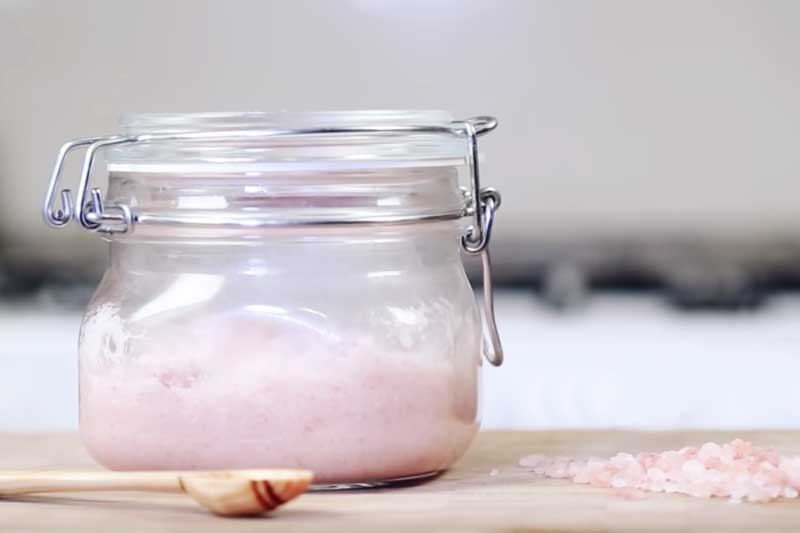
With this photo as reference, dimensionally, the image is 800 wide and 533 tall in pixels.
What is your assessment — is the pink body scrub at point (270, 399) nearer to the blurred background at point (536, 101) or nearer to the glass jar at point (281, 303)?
the glass jar at point (281, 303)

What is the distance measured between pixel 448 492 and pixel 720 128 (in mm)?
1185

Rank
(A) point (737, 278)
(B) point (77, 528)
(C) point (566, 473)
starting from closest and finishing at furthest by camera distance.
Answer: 1. (B) point (77, 528)
2. (C) point (566, 473)
3. (A) point (737, 278)

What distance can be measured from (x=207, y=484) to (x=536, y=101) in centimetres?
122

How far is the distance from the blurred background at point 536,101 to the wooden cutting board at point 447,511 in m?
1.05

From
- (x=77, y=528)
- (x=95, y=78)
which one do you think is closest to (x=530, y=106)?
(x=95, y=78)

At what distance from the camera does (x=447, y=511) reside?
601mm

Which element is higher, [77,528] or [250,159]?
[250,159]

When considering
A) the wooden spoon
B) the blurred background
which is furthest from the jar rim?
the blurred background

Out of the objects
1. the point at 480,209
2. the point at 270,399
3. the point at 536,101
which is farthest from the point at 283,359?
the point at 536,101

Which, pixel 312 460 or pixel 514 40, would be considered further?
pixel 514 40

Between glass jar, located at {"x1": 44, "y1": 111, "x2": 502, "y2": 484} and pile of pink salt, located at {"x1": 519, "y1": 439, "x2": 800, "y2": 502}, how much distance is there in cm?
7

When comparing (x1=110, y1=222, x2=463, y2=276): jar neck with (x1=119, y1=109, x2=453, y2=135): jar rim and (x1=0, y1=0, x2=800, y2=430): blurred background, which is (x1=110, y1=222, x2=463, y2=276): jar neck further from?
(x1=0, y1=0, x2=800, y2=430): blurred background

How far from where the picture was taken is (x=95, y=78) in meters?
1.76

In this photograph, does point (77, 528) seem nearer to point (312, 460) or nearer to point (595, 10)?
point (312, 460)
